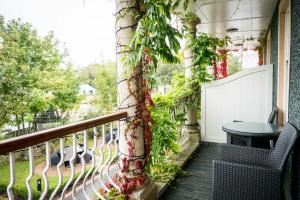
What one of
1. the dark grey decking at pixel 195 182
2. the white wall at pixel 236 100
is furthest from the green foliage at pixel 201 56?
the dark grey decking at pixel 195 182

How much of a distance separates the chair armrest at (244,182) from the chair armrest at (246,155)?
38 cm

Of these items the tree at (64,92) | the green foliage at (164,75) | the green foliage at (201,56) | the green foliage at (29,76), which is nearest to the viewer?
the green foliage at (164,75)

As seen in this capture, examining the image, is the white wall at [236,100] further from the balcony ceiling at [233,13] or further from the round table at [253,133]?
the round table at [253,133]

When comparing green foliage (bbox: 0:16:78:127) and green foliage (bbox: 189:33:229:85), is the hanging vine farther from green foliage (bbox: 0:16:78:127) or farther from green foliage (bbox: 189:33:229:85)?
green foliage (bbox: 0:16:78:127)

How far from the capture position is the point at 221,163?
1.86 m

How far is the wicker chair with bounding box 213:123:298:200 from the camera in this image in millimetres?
1669

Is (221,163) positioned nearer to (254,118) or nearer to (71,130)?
(71,130)

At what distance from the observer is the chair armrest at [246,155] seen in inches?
82.1

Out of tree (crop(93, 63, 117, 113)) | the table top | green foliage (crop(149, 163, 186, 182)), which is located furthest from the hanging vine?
tree (crop(93, 63, 117, 113))

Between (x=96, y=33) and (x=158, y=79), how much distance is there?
3029 centimetres

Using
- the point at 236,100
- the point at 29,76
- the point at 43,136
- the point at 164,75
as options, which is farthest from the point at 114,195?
the point at 29,76

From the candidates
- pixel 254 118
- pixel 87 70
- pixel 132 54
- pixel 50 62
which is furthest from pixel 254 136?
pixel 87 70

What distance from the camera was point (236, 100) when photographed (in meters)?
4.25

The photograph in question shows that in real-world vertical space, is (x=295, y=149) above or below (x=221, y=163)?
above
